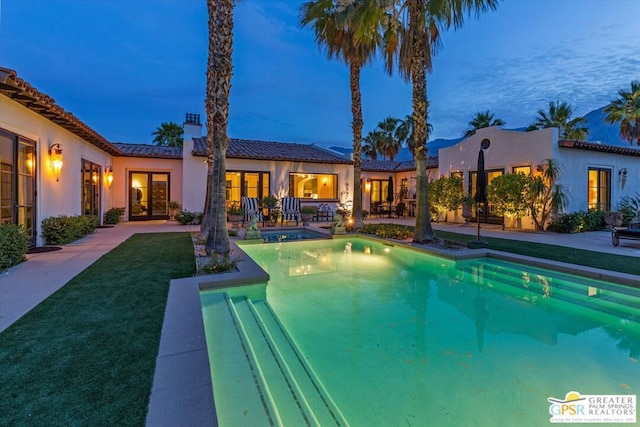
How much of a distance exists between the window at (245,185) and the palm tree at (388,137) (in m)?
16.9

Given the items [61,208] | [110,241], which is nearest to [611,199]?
[110,241]

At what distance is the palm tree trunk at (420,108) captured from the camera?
8.70 m

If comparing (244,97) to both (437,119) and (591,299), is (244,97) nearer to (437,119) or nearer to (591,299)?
(437,119)

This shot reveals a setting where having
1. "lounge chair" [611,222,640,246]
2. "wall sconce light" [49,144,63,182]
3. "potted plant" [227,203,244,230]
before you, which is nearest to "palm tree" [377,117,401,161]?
"potted plant" [227,203,244,230]

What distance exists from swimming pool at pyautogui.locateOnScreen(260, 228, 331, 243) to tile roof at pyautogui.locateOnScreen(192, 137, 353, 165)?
503 cm

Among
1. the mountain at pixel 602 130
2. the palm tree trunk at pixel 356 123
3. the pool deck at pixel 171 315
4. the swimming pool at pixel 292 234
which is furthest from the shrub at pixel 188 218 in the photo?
the mountain at pixel 602 130

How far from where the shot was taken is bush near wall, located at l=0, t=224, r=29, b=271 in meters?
5.51

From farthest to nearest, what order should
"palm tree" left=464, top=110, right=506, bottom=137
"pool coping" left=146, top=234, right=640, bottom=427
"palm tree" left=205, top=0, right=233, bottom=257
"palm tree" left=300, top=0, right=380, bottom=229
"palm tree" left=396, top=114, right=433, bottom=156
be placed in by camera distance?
"palm tree" left=396, top=114, right=433, bottom=156
"palm tree" left=464, top=110, right=506, bottom=137
"palm tree" left=300, top=0, right=380, bottom=229
"palm tree" left=205, top=0, right=233, bottom=257
"pool coping" left=146, top=234, right=640, bottom=427

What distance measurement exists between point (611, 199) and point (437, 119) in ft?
131

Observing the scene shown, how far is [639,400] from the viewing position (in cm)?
272

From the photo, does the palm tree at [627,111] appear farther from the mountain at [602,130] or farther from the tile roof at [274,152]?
the mountain at [602,130]

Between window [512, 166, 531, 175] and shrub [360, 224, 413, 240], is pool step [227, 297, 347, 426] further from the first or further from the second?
window [512, 166, 531, 175]

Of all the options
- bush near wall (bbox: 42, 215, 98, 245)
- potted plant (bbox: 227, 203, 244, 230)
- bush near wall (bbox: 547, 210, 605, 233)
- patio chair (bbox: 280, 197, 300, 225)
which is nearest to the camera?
bush near wall (bbox: 42, 215, 98, 245)

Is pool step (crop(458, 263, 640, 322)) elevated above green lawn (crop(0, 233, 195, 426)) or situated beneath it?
situated beneath
